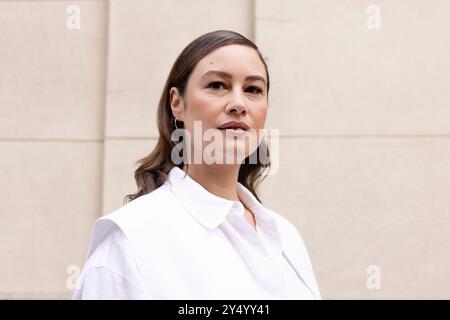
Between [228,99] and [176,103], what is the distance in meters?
0.25

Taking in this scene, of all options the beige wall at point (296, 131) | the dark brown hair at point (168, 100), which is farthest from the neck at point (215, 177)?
the beige wall at point (296, 131)

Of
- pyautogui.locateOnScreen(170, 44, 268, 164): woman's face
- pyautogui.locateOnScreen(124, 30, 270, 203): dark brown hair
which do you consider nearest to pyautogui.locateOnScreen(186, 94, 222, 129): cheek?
pyautogui.locateOnScreen(170, 44, 268, 164): woman's face

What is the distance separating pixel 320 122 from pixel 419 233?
1.02 metres

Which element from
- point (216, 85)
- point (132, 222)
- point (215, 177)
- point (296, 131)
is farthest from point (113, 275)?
point (296, 131)

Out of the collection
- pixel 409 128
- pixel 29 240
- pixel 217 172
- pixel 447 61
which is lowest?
pixel 29 240

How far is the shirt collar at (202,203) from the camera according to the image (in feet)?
5.39

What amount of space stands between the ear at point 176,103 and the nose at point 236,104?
0.70 feet

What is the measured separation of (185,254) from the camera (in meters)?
1.49

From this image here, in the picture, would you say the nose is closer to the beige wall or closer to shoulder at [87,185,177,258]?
shoulder at [87,185,177,258]

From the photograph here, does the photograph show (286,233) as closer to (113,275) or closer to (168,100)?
(168,100)
